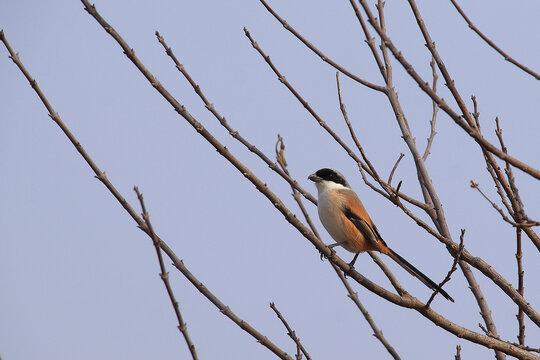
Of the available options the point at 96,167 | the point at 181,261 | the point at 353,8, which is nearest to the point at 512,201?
the point at 353,8

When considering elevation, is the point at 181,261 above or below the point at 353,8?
below

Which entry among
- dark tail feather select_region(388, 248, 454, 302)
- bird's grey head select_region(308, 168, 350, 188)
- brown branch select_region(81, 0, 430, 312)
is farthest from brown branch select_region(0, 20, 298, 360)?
bird's grey head select_region(308, 168, 350, 188)

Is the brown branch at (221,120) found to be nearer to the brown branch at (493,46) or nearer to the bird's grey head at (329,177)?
the brown branch at (493,46)

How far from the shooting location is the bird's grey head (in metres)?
5.88

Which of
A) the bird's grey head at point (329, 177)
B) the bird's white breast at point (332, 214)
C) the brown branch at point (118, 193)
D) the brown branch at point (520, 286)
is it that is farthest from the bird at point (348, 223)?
the brown branch at point (118, 193)

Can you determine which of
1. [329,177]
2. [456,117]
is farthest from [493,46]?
[329,177]

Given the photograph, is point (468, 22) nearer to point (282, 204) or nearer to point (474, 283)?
point (282, 204)

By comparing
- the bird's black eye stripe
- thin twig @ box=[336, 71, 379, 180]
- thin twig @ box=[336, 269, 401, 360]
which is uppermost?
the bird's black eye stripe

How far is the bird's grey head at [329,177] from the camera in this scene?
5.88 metres

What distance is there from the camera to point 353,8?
3408 millimetres

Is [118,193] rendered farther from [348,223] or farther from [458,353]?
[348,223]

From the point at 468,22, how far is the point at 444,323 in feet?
4.80

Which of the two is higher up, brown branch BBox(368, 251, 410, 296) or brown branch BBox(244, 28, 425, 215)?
brown branch BBox(244, 28, 425, 215)

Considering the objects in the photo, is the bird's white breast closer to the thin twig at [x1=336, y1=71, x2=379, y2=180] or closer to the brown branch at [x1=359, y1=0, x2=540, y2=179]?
the thin twig at [x1=336, y1=71, x2=379, y2=180]
